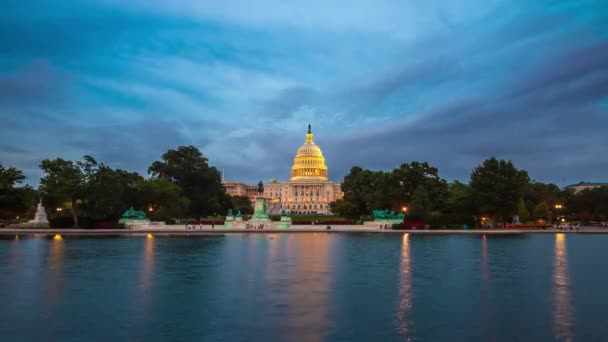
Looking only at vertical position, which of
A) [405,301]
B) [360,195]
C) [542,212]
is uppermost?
[360,195]

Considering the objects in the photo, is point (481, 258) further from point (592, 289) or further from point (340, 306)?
point (340, 306)

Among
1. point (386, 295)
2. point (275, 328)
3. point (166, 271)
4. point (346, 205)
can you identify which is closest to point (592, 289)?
point (386, 295)

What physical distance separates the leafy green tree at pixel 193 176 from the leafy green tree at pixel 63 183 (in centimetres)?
1614

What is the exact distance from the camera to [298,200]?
606 ft

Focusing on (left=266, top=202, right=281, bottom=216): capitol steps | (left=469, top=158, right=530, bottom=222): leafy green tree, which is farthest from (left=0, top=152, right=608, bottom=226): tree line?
(left=266, top=202, right=281, bottom=216): capitol steps

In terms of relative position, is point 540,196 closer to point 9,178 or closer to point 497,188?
point 497,188

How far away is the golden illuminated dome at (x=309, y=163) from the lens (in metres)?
185

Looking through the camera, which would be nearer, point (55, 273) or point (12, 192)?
point (55, 273)

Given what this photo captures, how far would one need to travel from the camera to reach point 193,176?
79625 millimetres

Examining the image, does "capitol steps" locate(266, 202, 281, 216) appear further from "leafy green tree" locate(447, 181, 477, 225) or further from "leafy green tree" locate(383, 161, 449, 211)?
"leafy green tree" locate(447, 181, 477, 225)

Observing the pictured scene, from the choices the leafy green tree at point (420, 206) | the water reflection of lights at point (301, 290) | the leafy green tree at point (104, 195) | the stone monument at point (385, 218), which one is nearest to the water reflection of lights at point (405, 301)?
the water reflection of lights at point (301, 290)

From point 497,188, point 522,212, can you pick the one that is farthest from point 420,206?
point 522,212

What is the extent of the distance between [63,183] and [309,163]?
12776 centimetres

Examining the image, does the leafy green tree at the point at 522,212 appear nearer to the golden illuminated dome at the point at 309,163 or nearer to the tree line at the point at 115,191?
the tree line at the point at 115,191
